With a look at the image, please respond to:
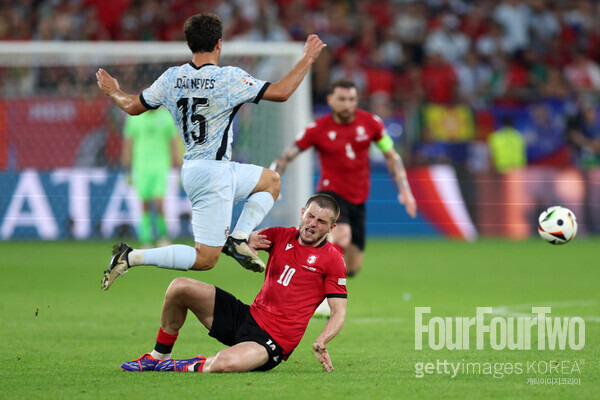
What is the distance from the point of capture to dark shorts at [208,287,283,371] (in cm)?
714

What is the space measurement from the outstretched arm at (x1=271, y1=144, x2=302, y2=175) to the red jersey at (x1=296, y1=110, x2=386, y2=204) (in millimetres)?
115

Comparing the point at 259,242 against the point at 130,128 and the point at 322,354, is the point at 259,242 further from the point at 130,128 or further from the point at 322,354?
the point at 130,128

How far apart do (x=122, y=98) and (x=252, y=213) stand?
4.38ft

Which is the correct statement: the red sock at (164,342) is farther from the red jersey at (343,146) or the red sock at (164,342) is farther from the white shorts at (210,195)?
the red jersey at (343,146)

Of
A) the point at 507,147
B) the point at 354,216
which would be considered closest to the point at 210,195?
the point at 354,216

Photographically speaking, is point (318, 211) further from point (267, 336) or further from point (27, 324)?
point (27, 324)

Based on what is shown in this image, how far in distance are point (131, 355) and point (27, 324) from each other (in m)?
2.26

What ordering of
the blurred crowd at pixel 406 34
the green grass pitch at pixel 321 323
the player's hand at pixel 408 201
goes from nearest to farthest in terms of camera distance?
the green grass pitch at pixel 321 323 < the player's hand at pixel 408 201 < the blurred crowd at pixel 406 34

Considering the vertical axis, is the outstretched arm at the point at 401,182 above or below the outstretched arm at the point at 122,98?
below

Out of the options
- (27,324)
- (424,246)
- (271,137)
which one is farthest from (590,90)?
(27,324)

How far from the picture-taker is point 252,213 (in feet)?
25.4

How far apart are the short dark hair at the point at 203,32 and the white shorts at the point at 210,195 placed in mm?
865

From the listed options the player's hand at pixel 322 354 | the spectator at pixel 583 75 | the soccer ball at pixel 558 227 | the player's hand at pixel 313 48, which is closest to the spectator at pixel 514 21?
the spectator at pixel 583 75

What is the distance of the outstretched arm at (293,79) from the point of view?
7258 mm
